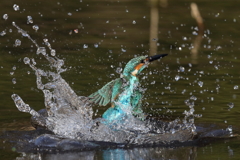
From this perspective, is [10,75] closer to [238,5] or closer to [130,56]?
[130,56]

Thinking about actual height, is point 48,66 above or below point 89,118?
above

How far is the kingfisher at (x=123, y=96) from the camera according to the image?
256 inches

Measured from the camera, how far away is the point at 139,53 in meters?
9.84

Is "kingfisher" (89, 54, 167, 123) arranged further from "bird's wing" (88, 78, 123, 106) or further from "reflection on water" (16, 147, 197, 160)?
"reflection on water" (16, 147, 197, 160)

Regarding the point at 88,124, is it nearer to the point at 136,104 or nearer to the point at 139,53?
the point at 136,104

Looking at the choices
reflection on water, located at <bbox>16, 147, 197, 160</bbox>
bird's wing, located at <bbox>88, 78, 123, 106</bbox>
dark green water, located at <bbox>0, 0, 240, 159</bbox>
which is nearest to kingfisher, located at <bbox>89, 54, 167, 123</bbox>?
bird's wing, located at <bbox>88, 78, 123, 106</bbox>

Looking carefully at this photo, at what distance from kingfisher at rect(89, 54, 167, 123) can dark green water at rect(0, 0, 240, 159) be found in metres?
0.57

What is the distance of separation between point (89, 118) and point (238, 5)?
8.68 m

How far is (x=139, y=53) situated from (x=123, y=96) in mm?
3376

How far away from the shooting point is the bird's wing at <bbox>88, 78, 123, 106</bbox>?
6559mm

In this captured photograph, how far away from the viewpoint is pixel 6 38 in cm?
1077

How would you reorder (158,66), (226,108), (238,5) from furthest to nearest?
(238,5)
(158,66)
(226,108)

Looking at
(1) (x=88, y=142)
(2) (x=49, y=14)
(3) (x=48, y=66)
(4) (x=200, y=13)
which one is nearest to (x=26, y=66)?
(3) (x=48, y=66)

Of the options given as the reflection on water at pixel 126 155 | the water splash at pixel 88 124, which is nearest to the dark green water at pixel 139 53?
the reflection on water at pixel 126 155
